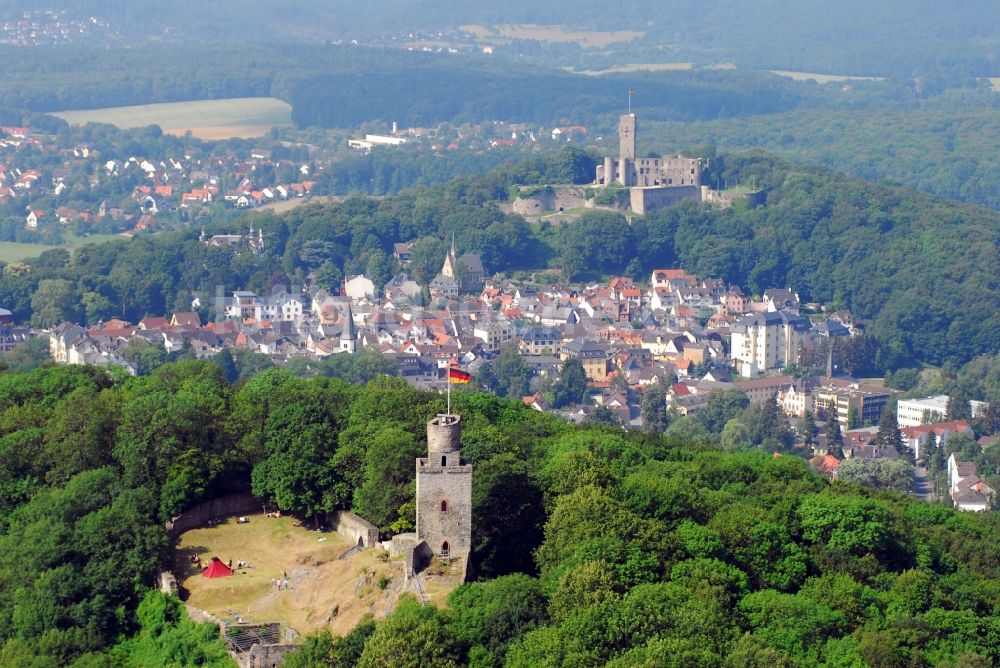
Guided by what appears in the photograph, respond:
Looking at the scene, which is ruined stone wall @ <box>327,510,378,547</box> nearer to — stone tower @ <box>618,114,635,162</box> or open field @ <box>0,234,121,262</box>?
open field @ <box>0,234,121,262</box>

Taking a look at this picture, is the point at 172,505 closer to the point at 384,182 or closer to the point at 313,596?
the point at 313,596

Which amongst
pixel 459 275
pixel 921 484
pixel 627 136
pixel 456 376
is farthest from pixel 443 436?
pixel 627 136

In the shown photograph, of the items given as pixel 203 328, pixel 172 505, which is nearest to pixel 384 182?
pixel 203 328

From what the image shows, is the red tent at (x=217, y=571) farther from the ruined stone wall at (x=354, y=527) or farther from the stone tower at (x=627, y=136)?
the stone tower at (x=627, y=136)

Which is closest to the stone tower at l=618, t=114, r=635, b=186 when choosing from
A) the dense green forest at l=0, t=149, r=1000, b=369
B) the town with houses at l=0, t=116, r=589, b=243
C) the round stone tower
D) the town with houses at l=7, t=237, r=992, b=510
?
the dense green forest at l=0, t=149, r=1000, b=369

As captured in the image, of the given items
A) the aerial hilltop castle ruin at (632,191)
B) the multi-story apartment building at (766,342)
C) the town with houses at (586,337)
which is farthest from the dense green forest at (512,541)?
the aerial hilltop castle ruin at (632,191)
